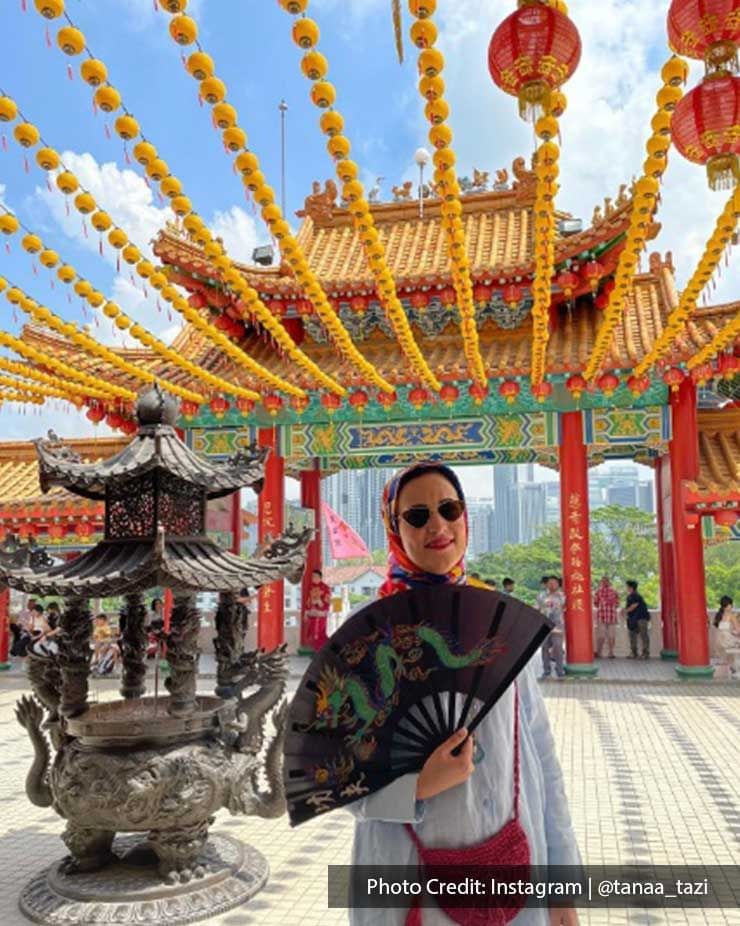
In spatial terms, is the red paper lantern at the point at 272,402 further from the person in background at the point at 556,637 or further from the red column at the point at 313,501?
the person in background at the point at 556,637

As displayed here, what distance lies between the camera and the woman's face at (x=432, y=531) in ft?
7.41

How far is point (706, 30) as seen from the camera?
392cm

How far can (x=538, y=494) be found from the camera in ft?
421

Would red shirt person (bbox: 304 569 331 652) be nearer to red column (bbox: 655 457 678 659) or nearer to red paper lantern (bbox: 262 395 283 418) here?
red paper lantern (bbox: 262 395 283 418)

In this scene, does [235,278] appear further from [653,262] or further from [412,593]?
[653,262]

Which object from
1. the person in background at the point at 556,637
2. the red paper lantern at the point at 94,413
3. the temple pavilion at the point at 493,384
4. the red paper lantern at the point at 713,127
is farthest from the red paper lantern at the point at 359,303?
the red paper lantern at the point at 713,127

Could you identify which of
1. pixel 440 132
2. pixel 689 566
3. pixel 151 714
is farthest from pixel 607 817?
pixel 689 566

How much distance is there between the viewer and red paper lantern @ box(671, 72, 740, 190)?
4156 mm

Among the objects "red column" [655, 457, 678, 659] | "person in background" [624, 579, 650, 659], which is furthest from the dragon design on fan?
"person in background" [624, 579, 650, 659]

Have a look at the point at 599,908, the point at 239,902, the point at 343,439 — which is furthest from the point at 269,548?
the point at 343,439

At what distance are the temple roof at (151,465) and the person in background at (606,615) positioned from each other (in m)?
10.5

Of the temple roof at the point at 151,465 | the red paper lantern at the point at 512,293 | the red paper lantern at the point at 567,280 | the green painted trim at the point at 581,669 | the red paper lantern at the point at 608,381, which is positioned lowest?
the green painted trim at the point at 581,669

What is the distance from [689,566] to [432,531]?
10116 mm

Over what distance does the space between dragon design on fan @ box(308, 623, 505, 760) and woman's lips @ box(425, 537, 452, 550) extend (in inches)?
9.5
